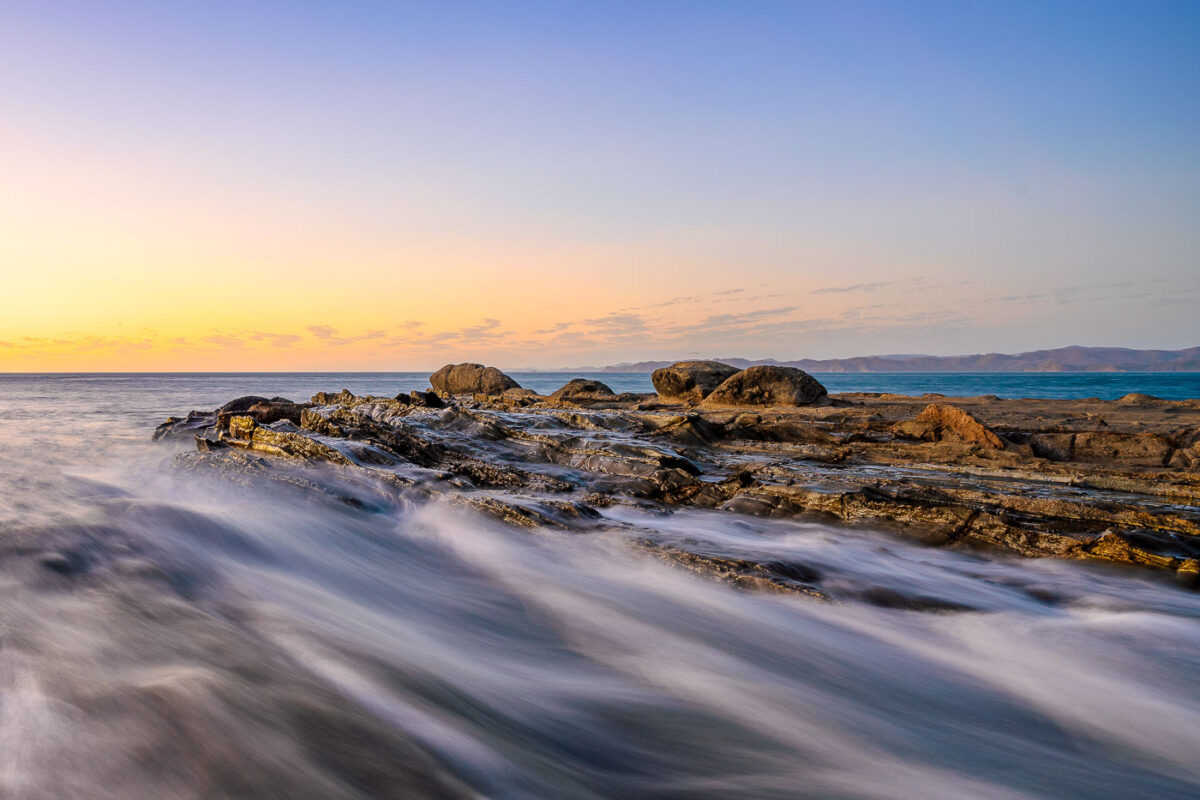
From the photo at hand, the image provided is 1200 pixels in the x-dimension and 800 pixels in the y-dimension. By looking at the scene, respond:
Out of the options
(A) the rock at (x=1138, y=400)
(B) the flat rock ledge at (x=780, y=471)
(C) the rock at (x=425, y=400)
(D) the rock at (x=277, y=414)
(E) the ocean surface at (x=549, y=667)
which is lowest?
(E) the ocean surface at (x=549, y=667)

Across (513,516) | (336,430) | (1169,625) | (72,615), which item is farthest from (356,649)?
(336,430)

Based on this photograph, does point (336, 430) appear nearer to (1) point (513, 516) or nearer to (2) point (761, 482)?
(1) point (513, 516)

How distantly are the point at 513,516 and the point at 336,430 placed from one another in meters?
3.71

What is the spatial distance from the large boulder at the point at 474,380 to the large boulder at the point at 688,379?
29.3 ft

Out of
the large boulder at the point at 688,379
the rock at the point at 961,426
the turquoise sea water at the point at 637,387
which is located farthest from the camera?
the turquoise sea water at the point at 637,387

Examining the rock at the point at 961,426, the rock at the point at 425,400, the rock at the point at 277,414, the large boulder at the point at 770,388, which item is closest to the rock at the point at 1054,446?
the rock at the point at 961,426

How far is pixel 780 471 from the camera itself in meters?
6.69

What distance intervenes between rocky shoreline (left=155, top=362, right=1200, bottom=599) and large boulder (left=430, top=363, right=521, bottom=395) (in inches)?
549

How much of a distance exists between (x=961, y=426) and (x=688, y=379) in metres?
9.35

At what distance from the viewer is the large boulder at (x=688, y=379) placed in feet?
54.9

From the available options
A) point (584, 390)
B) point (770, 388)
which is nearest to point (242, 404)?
point (584, 390)

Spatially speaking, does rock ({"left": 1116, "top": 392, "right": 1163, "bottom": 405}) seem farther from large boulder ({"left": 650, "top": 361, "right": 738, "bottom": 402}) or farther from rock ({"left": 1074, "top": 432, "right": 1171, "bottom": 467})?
large boulder ({"left": 650, "top": 361, "right": 738, "bottom": 402})

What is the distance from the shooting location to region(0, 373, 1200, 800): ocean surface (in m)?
2.15

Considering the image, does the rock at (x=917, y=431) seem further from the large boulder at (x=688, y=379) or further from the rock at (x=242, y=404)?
the rock at (x=242, y=404)
